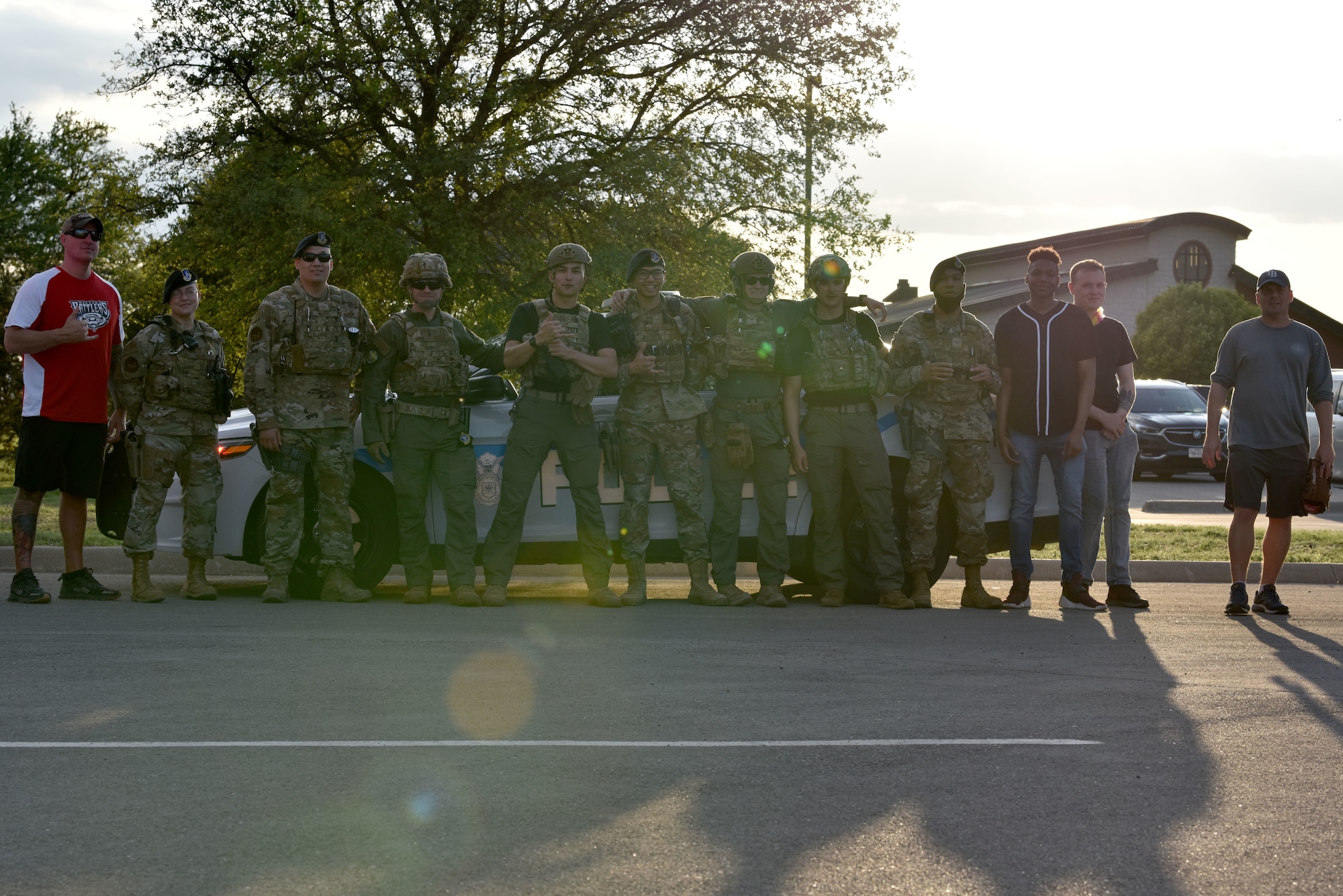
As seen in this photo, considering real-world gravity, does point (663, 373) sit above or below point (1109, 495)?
above

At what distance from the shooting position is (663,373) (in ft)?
26.8

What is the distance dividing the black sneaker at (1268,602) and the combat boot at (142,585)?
21.0ft

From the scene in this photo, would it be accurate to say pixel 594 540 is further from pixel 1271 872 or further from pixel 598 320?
pixel 1271 872

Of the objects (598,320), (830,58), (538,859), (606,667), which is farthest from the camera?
(830,58)

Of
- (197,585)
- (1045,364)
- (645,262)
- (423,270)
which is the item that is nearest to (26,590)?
(197,585)

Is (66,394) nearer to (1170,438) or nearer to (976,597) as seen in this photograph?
(976,597)

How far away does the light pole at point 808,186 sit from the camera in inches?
825

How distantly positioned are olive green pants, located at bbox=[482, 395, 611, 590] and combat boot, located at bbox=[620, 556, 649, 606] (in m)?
0.14

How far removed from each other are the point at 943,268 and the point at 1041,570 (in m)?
3.24

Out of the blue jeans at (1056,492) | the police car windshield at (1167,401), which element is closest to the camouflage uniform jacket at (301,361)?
the blue jeans at (1056,492)

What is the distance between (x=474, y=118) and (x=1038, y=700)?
49.3 feet

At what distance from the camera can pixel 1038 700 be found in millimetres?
5574

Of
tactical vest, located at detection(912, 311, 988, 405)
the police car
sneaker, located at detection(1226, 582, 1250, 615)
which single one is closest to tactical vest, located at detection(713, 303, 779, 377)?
the police car

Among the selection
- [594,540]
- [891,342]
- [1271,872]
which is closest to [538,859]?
[1271,872]
